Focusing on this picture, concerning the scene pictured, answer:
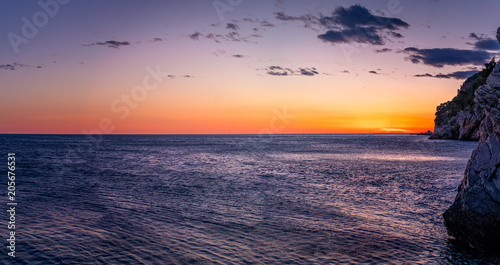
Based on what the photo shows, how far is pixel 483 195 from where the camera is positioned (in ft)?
47.8

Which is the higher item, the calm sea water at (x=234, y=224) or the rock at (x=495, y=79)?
the rock at (x=495, y=79)

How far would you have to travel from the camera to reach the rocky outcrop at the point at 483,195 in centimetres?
1398

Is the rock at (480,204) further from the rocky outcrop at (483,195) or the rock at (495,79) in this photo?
the rock at (495,79)

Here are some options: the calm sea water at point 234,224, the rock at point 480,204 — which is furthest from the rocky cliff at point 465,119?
the rock at point 480,204

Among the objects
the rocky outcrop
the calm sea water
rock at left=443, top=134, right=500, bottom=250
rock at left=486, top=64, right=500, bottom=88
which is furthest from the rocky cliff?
rock at left=443, top=134, right=500, bottom=250

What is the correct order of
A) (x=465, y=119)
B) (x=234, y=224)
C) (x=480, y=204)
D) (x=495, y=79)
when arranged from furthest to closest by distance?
1. (x=465, y=119)
2. (x=234, y=224)
3. (x=495, y=79)
4. (x=480, y=204)

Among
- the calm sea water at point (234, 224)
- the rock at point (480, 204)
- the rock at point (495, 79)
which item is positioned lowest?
the calm sea water at point (234, 224)

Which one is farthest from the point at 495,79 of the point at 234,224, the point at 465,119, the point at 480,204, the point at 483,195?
the point at 465,119

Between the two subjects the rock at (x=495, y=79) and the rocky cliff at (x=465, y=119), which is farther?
the rocky cliff at (x=465, y=119)

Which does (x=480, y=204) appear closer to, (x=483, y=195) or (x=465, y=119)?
(x=483, y=195)

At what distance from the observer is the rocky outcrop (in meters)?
14.0

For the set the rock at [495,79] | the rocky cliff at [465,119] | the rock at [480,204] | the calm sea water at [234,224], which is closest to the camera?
the calm sea water at [234,224]

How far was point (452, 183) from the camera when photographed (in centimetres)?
3159

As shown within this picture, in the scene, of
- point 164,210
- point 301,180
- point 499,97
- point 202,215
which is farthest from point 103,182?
point 499,97
